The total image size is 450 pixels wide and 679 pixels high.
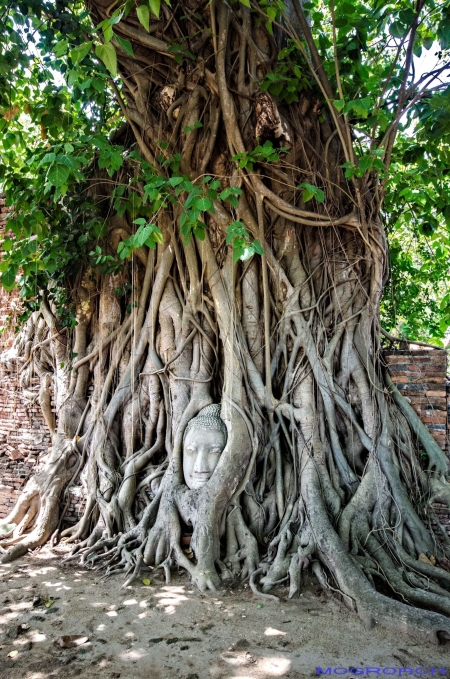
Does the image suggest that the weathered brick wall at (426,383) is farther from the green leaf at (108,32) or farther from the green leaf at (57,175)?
the green leaf at (108,32)

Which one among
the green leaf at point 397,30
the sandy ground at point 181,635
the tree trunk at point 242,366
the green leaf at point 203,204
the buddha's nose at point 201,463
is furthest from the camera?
the buddha's nose at point 201,463

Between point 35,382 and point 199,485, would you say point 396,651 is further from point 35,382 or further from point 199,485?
point 35,382

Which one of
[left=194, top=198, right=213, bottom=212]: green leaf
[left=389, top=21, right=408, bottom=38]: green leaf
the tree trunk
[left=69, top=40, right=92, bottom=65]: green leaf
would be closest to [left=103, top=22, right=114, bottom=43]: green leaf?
[left=69, top=40, right=92, bottom=65]: green leaf

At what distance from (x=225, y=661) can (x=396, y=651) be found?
79cm

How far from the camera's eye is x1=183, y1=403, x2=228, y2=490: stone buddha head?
351 cm

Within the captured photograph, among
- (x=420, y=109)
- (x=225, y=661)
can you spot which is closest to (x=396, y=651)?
(x=225, y=661)

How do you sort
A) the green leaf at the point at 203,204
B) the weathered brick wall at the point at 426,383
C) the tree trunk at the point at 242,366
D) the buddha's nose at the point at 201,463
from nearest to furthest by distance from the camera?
the green leaf at the point at 203,204, the tree trunk at the point at 242,366, the buddha's nose at the point at 201,463, the weathered brick wall at the point at 426,383

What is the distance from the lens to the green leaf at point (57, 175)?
2994 mm

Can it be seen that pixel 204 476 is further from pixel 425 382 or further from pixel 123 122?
pixel 123 122

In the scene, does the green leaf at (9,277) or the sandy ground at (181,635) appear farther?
the green leaf at (9,277)

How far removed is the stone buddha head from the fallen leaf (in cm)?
125

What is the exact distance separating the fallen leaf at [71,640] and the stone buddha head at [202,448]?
125cm

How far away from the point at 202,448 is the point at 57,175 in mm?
1987

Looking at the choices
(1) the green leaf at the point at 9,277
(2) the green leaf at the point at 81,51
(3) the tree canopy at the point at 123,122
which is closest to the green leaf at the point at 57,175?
(3) the tree canopy at the point at 123,122
